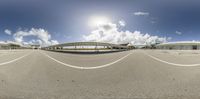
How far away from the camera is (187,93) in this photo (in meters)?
3.90

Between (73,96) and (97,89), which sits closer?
(73,96)

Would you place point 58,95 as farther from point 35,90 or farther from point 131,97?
point 131,97

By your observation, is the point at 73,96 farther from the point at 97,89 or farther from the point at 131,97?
the point at 131,97

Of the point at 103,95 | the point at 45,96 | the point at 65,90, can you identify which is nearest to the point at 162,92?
the point at 103,95

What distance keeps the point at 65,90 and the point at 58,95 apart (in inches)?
18.3

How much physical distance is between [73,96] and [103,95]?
73 cm

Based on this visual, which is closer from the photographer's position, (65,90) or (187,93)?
(187,93)

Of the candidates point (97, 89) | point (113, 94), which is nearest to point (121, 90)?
point (113, 94)

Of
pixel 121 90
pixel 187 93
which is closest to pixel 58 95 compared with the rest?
pixel 121 90

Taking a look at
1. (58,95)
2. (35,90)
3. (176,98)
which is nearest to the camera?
(176,98)

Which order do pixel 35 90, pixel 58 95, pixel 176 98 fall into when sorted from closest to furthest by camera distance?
pixel 176 98
pixel 58 95
pixel 35 90

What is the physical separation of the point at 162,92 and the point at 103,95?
1503mm

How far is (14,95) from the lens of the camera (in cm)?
380

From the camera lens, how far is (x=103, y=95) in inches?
155
